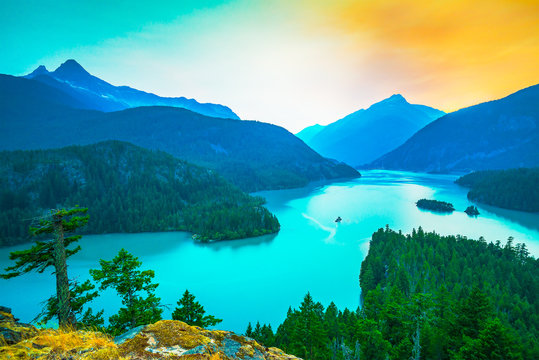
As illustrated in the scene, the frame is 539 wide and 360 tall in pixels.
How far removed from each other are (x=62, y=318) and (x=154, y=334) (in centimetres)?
894

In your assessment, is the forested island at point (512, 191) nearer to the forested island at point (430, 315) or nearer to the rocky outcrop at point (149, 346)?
the forested island at point (430, 315)

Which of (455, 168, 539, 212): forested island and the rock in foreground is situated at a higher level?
the rock in foreground

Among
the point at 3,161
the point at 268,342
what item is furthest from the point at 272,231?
the point at 3,161

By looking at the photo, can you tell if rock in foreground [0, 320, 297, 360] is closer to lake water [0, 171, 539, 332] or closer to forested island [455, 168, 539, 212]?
lake water [0, 171, 539, 332]

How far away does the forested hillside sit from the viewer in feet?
246

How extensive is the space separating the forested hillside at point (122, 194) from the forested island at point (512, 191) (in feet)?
336

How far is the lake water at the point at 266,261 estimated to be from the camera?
38344mm

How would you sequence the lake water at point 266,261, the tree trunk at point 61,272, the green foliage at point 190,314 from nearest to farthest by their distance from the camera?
1. the tree trunk at point 61,272
2. the green foliage at point 190,314
3. the lake water at point 266,261

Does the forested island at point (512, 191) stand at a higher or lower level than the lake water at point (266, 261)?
higher

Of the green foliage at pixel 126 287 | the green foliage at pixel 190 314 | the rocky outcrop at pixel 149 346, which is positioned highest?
the rocky outcrop at pixel 149 346

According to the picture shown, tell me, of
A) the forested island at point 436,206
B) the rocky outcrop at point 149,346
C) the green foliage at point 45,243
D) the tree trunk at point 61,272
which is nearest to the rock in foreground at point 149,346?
the rocky outcrop at point 149,346

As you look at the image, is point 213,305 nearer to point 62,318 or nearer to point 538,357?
point 62,318

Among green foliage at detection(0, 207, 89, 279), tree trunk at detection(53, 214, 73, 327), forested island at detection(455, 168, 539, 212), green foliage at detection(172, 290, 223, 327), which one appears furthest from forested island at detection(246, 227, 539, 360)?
forested island at detection(455, 168, 539, 212)

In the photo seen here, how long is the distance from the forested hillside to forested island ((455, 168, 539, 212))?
102 m
